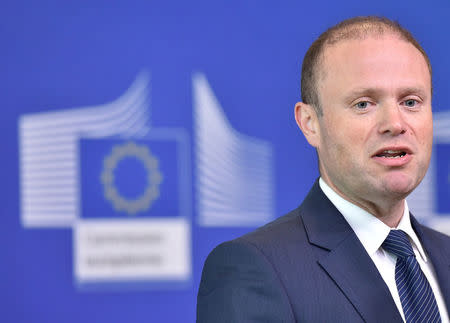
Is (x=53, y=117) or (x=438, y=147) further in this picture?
(x=438, y=147)

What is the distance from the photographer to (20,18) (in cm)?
290

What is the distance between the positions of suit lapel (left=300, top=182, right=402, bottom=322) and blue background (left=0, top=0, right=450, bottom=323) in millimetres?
1370

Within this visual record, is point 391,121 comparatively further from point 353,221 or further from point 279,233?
point 279,233

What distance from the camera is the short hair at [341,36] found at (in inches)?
64.0

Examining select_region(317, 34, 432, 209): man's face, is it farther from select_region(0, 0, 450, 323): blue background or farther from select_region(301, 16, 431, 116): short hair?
select_region(0, 0, 450, 323): blue background

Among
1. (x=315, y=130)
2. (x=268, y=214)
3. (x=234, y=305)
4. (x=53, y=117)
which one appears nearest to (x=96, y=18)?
(x=53, y=117)

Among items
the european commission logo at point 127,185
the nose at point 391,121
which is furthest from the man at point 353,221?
the european commission logo at point 127,185

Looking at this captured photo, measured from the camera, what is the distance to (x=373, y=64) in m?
1.55

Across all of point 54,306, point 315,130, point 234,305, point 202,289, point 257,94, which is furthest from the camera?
point 257,94

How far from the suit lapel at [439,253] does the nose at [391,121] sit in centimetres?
38

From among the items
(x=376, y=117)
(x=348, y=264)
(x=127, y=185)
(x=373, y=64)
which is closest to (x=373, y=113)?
(x=376, y=117)

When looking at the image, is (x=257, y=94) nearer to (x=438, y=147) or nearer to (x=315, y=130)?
(x=438, y=147)

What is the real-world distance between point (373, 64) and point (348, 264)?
1.56ft

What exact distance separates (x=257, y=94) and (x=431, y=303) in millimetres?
1648
